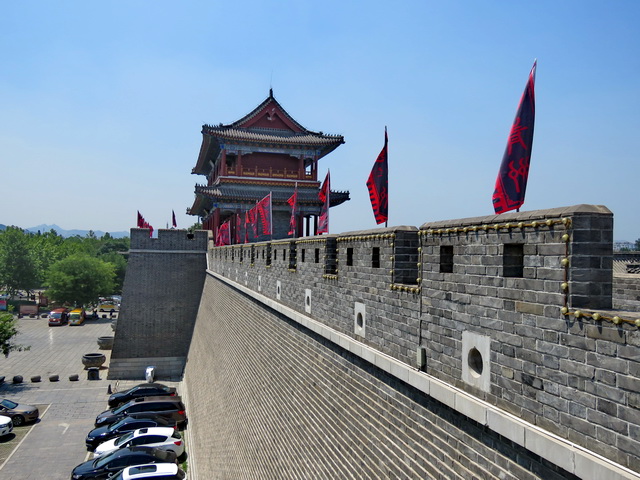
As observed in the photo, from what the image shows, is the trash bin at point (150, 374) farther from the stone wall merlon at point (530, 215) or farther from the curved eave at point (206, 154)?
the stone wall merlon at point (530, 215)

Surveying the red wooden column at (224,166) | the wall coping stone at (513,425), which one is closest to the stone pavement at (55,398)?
the red wooden column at (224,166)

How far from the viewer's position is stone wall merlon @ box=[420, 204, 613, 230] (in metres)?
2.95

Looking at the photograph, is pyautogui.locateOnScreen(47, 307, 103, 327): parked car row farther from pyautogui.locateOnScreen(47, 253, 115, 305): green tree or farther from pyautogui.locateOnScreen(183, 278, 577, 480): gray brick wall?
pyautogui.locateOnScreen(183, 278, 577, 480): gray brick wall

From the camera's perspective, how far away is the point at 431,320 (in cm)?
444

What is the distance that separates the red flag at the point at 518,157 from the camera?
4969 millimetres

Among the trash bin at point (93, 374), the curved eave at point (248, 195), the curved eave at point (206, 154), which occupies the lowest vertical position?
the trash bin at point (93, 374)

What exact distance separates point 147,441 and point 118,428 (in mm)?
1999

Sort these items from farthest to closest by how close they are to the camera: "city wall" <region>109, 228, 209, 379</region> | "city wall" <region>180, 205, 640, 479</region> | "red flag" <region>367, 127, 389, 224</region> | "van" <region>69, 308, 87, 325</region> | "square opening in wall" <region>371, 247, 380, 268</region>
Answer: "van" <region>69, 308, 87, 325</region>
"city wall" <region>109, 228, 209, 379</region>
"red flag" <region>367, 127, 389, 224</region>
"square opening in wall" <region>371, 247, 380, 268</region>
"city wall" <region>180, 205, 640, 479</region>

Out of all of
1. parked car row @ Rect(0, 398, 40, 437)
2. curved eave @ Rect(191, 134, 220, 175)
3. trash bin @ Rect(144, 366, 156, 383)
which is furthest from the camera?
curved eave @ Rect(191, 134, 220, 175)

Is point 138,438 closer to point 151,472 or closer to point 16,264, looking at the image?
point 151,472

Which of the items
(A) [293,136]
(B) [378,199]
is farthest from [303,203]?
(B) [378,199]

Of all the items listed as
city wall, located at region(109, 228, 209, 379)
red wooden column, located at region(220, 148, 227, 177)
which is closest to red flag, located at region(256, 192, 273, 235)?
red wooden column, located at region(220, 148, 227, 177)

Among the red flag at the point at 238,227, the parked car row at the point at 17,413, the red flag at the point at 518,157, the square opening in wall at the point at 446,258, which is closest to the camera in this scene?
the square opening in wall at the point at 446,258

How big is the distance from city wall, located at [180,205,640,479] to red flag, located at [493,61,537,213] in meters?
1.02
